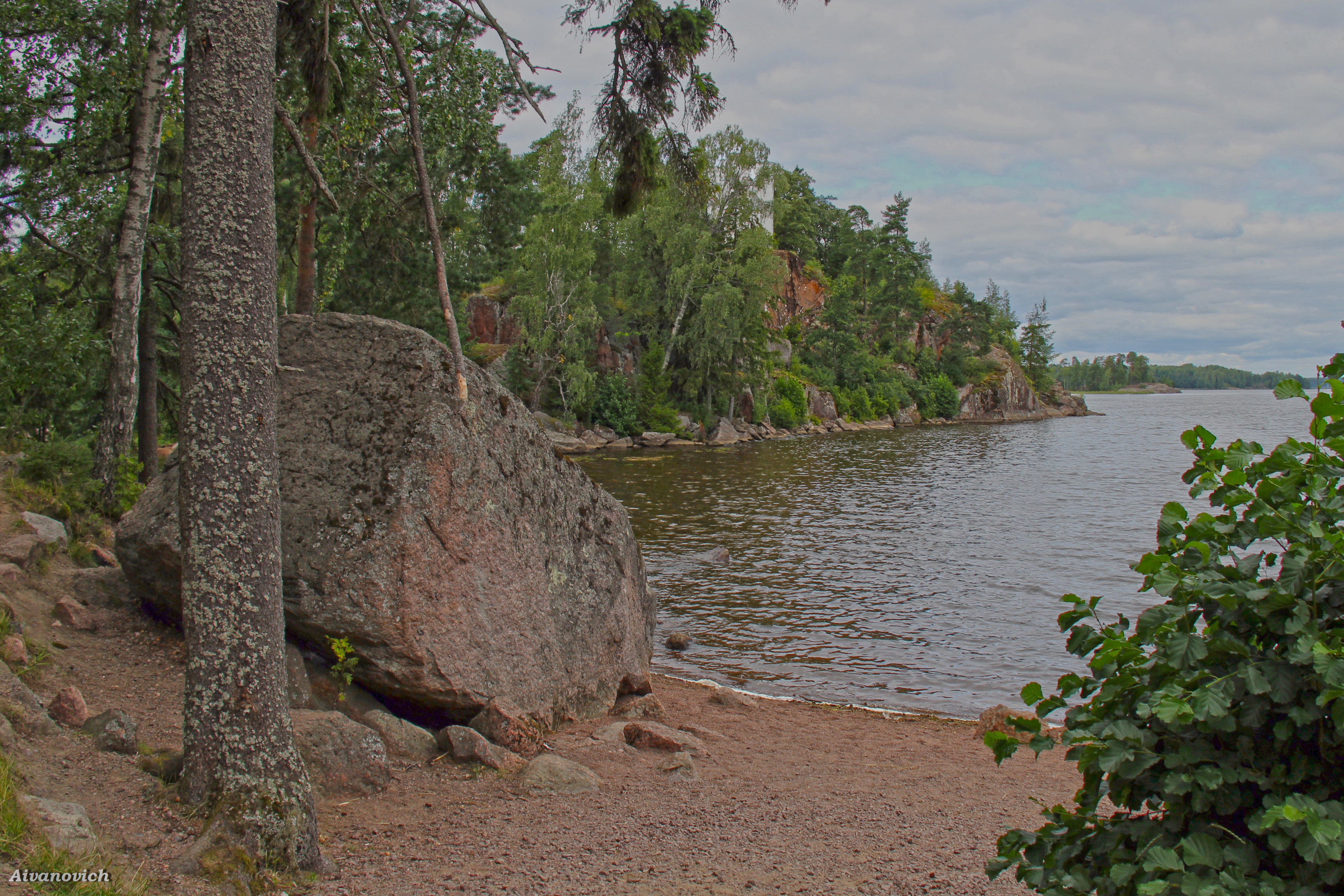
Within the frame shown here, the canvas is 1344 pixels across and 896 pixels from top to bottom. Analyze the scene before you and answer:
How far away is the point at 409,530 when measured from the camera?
18.9ft

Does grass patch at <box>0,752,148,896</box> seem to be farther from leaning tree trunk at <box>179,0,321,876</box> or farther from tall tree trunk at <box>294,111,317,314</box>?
tall tree trunk at <box>294,111,317,314</box>

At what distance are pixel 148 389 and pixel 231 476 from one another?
9.70m

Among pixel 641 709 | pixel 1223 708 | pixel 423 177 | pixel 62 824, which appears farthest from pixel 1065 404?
pixel 62 824

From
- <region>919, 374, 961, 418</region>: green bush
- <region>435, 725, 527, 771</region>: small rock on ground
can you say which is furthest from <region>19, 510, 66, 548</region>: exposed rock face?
<region>919, 374, 961, 418</region>: green bush

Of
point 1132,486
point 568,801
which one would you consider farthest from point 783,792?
point 1132,486

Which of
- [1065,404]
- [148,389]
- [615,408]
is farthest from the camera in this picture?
[1065,404]

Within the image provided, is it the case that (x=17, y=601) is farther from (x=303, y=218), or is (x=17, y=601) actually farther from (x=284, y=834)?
(x=303, y=218)

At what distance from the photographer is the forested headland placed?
8.81m

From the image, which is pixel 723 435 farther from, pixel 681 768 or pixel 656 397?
pixel 681 768

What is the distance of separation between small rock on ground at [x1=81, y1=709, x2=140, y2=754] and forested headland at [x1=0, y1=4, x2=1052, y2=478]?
345 centimetres

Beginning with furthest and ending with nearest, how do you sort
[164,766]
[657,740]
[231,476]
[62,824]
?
1. [657,740]
2. [164,766]
3. [231,476]
4. [62,824]

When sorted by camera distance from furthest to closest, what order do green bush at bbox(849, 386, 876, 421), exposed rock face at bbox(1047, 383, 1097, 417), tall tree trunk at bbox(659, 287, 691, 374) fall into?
exposed rock face at bbox(1047, 383, 1097, 417) < green bush at bbox(849, 386, 876, 421) < tall tree trunk at bbox(659, 287, 691, 374)

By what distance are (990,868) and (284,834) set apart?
10.4ft

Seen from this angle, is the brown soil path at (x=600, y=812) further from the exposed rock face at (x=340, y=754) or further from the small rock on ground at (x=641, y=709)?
the small rock on ground at (x=641, y=709)
